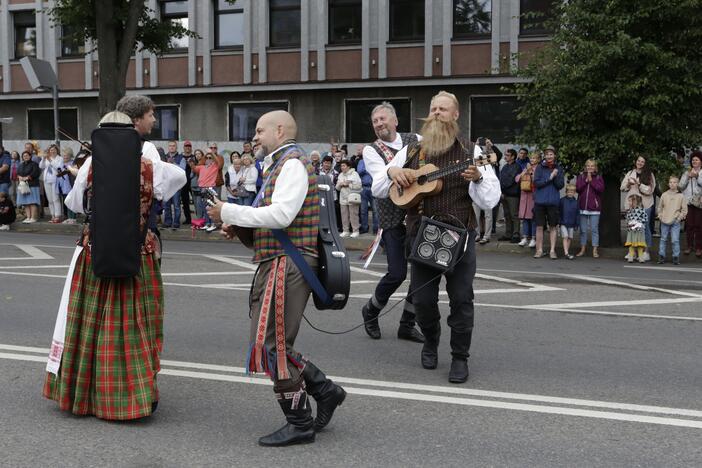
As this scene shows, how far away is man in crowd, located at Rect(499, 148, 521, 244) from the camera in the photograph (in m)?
17.3

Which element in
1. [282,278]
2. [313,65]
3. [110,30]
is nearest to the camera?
[282,278]

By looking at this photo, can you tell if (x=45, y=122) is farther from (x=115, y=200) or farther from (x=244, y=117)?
(x=115, y=200)

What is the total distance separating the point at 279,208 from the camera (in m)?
4.68

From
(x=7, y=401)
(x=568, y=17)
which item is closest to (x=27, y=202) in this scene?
(x=568, y=17)

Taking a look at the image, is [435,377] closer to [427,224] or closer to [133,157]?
[427,224]

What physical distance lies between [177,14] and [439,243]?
78.0 feet

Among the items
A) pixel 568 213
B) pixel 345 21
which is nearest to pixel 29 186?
pixel 345 21

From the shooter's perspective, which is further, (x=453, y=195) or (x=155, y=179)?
(x=453, y=195)

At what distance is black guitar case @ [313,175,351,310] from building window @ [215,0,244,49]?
23.1 metres

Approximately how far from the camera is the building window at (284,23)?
26.4 metres

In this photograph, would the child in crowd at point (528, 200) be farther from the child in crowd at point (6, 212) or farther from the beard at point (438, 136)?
the child in crowd at point (6, 212)

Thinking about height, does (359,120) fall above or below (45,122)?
below

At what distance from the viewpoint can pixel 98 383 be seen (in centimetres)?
525

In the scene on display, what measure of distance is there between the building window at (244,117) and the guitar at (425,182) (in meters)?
20.9
